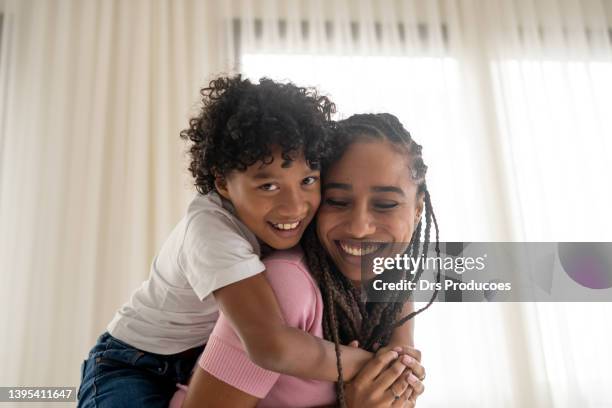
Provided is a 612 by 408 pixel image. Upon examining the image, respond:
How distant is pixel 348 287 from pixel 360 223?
121 millimetres

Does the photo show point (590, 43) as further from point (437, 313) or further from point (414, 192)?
point (414, 192)

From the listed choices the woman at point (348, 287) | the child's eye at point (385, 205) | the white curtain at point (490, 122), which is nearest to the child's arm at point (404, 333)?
the woman at point (348, 287)

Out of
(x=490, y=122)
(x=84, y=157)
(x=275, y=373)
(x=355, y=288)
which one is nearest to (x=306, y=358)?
(x=275, y=373)

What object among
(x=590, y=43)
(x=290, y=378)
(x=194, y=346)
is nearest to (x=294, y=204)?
(x=290, y=378)

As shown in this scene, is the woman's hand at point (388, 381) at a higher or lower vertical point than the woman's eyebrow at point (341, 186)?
lower

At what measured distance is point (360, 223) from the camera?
0.71 m

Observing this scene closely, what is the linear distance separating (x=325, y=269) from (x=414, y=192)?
0.67 ft

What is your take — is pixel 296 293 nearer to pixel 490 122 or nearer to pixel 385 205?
pixel 385 205

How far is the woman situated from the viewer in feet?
2.15

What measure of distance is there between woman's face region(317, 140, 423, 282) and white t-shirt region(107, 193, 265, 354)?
140 millimetres

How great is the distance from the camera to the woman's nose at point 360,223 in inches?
28.1

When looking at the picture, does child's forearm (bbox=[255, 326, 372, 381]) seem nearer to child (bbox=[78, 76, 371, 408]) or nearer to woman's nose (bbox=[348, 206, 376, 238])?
child (bbox=[78, 76, 371, 408])

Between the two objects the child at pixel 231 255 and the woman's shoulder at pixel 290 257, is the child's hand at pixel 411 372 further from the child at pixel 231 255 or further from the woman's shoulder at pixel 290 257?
the woman's shoulder at pixel 290 257

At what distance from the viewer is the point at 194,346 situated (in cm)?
99
